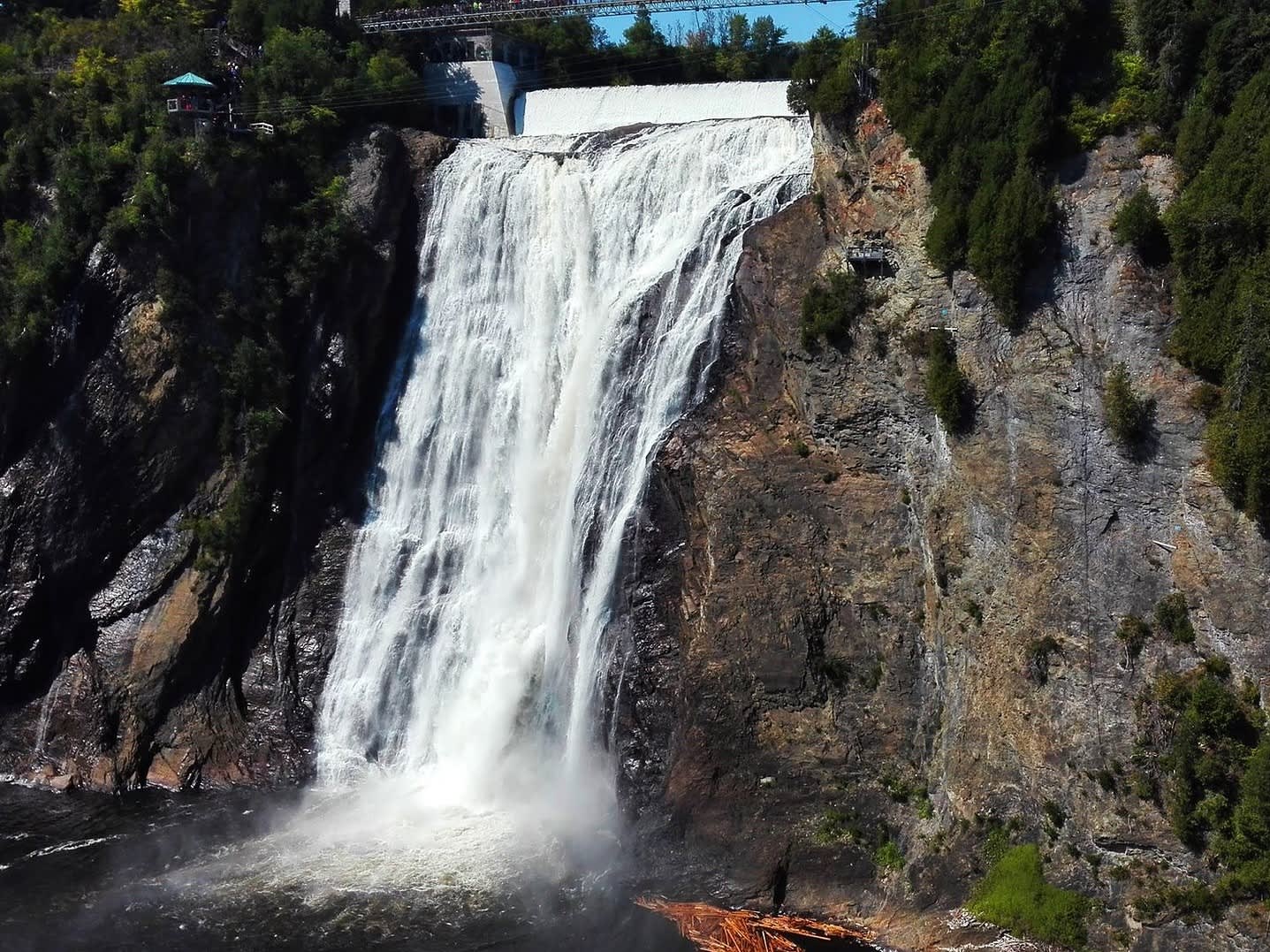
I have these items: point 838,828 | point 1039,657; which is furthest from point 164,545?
point 1039,657

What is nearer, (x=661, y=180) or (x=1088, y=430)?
(x=1088, y=430)

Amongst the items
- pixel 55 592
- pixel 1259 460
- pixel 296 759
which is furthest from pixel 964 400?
pixel 55 592

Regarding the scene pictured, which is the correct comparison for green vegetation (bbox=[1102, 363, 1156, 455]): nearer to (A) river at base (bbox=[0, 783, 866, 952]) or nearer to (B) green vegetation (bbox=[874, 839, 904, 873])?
(B) green vegetation (bbox=[874, 839, 904, 873])

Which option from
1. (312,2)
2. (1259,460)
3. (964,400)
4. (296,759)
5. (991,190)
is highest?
(312,2)

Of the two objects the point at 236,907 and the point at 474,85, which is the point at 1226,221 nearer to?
the point at 236,907

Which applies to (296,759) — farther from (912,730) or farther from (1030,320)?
(1030,320)

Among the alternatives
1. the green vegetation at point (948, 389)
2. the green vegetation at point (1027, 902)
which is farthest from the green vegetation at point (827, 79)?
the green vegetation at point (1027, 902)

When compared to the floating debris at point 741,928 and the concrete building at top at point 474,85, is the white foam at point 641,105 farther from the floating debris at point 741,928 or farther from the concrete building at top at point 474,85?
the floating debris at point 741,928
